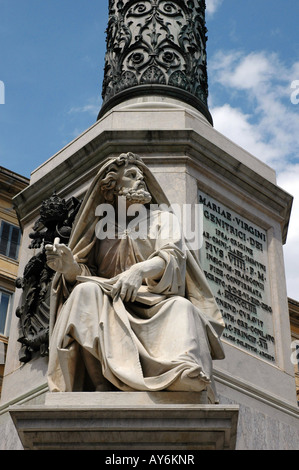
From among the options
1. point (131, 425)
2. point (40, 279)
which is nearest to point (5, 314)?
point (40, 279)

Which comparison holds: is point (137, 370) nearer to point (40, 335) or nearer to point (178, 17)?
point (40, 335)

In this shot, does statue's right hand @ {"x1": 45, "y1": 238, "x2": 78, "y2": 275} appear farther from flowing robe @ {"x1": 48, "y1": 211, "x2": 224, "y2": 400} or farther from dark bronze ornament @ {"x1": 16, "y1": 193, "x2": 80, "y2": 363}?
dark bronze ornament @ {"x1": 16, "y1": 193, "x2": 80, "y2": 363}

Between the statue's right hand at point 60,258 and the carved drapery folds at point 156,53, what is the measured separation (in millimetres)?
4522

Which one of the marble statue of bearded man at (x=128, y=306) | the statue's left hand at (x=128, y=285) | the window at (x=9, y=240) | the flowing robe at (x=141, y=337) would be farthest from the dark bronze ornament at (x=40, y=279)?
the window at (x=9, y=240)

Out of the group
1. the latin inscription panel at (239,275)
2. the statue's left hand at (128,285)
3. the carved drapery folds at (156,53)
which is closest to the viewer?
the statue's left hand at (128,285)

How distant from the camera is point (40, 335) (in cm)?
934

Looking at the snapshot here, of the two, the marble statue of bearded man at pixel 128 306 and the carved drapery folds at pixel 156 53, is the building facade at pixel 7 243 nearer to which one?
the carved drapery folds at pixel 156 53

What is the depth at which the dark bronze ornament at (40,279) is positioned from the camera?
375 inches

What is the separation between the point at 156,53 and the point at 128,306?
5635mm

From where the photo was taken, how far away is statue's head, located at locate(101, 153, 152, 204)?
27.1 ft

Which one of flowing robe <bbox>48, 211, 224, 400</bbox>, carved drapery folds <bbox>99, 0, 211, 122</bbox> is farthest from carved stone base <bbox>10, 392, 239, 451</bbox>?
carved drapery folds <bbox>99, 0, 211, 122</bbox>

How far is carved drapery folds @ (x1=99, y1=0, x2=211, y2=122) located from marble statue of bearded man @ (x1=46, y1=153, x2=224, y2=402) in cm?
353

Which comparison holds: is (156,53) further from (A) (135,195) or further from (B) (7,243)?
(B) (7,243)
